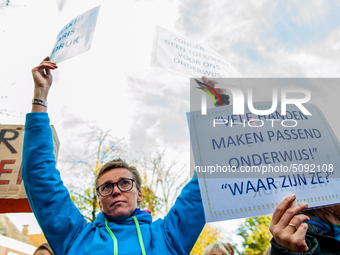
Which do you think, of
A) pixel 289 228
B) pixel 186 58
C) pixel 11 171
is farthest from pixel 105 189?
pixel 11 171

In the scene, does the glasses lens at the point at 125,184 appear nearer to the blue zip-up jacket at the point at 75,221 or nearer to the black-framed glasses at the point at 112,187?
the black-framed glasses at the point at 112,187

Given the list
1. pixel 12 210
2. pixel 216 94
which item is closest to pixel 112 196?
pixel 216 94

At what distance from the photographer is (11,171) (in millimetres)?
4430

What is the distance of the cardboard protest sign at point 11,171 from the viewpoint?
14.0 feet

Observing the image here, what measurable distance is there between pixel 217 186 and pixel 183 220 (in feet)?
1.27

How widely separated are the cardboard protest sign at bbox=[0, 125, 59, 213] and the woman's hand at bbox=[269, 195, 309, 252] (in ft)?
14.0

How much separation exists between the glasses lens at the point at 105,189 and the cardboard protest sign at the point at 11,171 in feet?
10.2

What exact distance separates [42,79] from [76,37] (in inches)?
24.2

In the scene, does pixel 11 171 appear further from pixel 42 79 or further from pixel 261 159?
pixel 261 159

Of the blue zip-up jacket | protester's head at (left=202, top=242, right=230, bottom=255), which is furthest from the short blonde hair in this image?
protester's head at (left=202, top=242, right=230, bottom=255)

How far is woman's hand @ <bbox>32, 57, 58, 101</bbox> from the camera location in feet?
5.93

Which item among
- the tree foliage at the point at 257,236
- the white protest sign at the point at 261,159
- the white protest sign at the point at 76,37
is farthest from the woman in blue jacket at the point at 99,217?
the tree foliage at the point at 257,236

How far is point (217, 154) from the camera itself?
4.87ft

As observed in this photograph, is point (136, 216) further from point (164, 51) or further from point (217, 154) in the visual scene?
point (164, 51)
